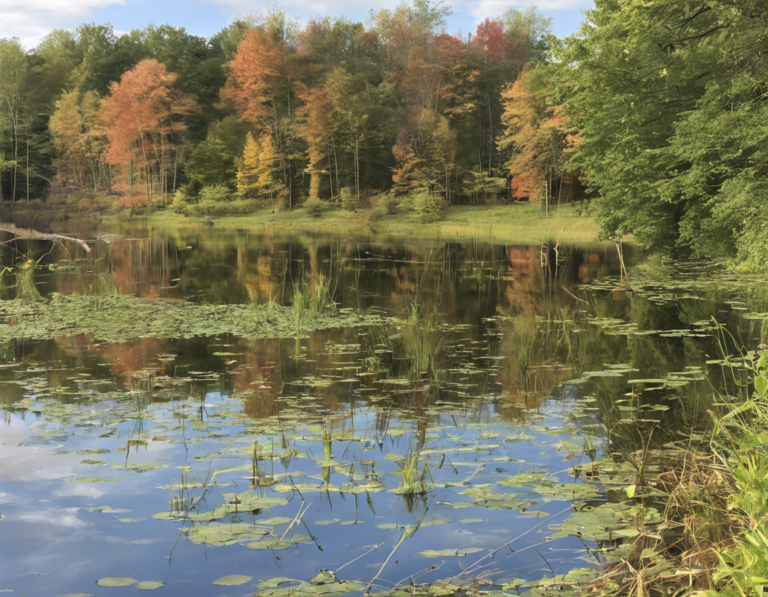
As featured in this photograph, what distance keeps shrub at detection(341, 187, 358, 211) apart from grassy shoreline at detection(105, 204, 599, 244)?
440 millimetres

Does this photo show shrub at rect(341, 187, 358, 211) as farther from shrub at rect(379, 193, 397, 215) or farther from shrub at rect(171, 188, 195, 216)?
shrub at rect(171, 188, 195, 216)

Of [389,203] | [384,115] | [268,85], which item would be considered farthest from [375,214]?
[268,85]

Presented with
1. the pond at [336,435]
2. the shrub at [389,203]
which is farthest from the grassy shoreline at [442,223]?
the pond at [336,435]

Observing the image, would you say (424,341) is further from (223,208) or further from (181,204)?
(181,204)

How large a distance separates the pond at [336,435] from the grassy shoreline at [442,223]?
21300mm

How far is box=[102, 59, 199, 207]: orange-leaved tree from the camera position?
49.2 meters

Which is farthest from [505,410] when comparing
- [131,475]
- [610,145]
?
[610,145]

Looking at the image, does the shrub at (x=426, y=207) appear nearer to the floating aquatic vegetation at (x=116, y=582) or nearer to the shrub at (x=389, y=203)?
the shrub at (x=389, y=203)

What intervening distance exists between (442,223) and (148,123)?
2214cm

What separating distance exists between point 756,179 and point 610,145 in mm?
8285

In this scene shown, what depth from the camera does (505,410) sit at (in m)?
7.35

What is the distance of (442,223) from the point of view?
42125 millimetres

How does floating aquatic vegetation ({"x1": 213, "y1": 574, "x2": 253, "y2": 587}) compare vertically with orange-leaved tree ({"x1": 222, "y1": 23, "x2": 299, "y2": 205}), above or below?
below

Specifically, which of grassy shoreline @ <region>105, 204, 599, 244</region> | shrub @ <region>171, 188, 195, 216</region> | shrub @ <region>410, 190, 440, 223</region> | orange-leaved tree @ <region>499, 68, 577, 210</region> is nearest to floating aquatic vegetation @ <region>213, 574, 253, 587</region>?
grassy shoreline @ <region>105, 204, 599, 244</region>
